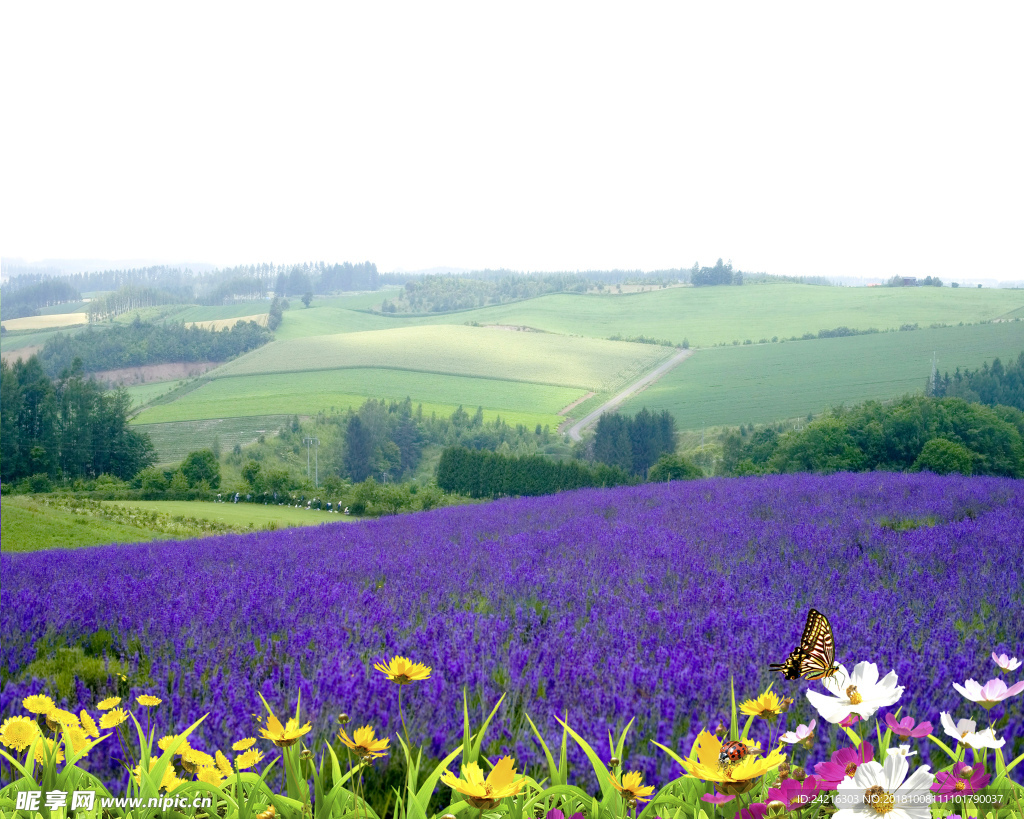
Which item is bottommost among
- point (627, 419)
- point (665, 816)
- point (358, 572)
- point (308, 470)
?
point (308, 470)

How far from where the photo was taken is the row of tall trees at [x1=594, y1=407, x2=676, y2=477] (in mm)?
30344

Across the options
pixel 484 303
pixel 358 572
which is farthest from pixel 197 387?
pixel 358 572

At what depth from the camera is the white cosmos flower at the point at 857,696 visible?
4.09 ft

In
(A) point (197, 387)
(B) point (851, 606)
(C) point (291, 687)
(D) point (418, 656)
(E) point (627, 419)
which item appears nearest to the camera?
(C) point (291, 687)

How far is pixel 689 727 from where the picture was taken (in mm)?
1592

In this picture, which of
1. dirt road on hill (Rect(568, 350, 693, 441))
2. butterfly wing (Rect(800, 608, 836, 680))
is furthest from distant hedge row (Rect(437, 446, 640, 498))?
butterfly wing (Rect(800, 608, 836, 680))

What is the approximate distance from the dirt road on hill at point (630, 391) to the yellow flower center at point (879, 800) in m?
33.5

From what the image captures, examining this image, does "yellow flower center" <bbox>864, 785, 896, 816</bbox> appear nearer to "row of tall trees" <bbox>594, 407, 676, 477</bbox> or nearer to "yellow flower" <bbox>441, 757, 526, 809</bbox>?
"yellow flower" <bbox>441, 757, 526, 809</bbox>

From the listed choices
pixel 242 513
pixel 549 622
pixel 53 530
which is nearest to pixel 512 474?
pixel 242 513

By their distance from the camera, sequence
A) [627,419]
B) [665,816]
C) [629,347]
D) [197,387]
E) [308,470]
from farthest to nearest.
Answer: [197,387] → [629,347] → [308,470] → [627,419] → [665,816]

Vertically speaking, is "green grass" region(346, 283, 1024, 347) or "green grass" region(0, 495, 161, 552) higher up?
"green grass" region(346, 283, 1024, 347)

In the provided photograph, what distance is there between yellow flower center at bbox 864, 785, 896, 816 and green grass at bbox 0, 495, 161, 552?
1144cm

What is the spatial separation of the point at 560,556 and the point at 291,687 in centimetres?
188

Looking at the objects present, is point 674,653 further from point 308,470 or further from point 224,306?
point 224,306
